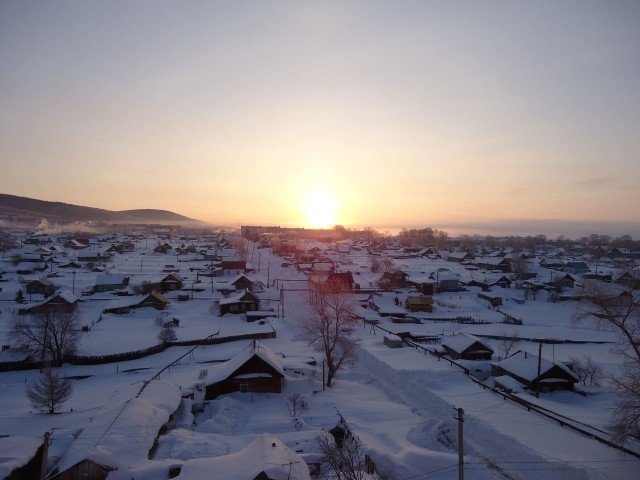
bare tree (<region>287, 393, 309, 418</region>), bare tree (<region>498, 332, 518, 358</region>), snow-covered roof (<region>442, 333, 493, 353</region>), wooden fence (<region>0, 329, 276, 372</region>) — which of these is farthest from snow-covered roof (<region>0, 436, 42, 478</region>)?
bare tree (<region>498, 332, 518, 358</region>)

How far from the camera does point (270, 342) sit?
27.2 m

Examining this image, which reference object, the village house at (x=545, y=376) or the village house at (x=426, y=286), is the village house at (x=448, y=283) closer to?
the village house at (x=426, y=286)

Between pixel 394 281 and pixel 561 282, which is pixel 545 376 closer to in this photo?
pixel 394 281

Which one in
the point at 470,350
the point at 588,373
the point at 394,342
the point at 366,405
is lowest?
the point at 366,405

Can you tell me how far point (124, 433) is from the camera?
516 inches

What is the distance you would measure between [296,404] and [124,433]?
6.83 meters

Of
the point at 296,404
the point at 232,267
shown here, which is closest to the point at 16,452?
the point at 296,404

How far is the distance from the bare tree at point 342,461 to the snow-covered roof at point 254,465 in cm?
85

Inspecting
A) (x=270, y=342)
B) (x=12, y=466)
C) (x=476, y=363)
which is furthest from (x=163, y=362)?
(x=476, y=363)

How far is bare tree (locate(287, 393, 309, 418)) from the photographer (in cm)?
1701

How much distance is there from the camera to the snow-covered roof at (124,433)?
11.6m

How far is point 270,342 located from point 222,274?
1186 inches

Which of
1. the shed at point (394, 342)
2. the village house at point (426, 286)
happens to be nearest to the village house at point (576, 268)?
the village house at point (426, 286)

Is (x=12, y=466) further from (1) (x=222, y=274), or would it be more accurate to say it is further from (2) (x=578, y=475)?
(1) (x=222, y=274)
